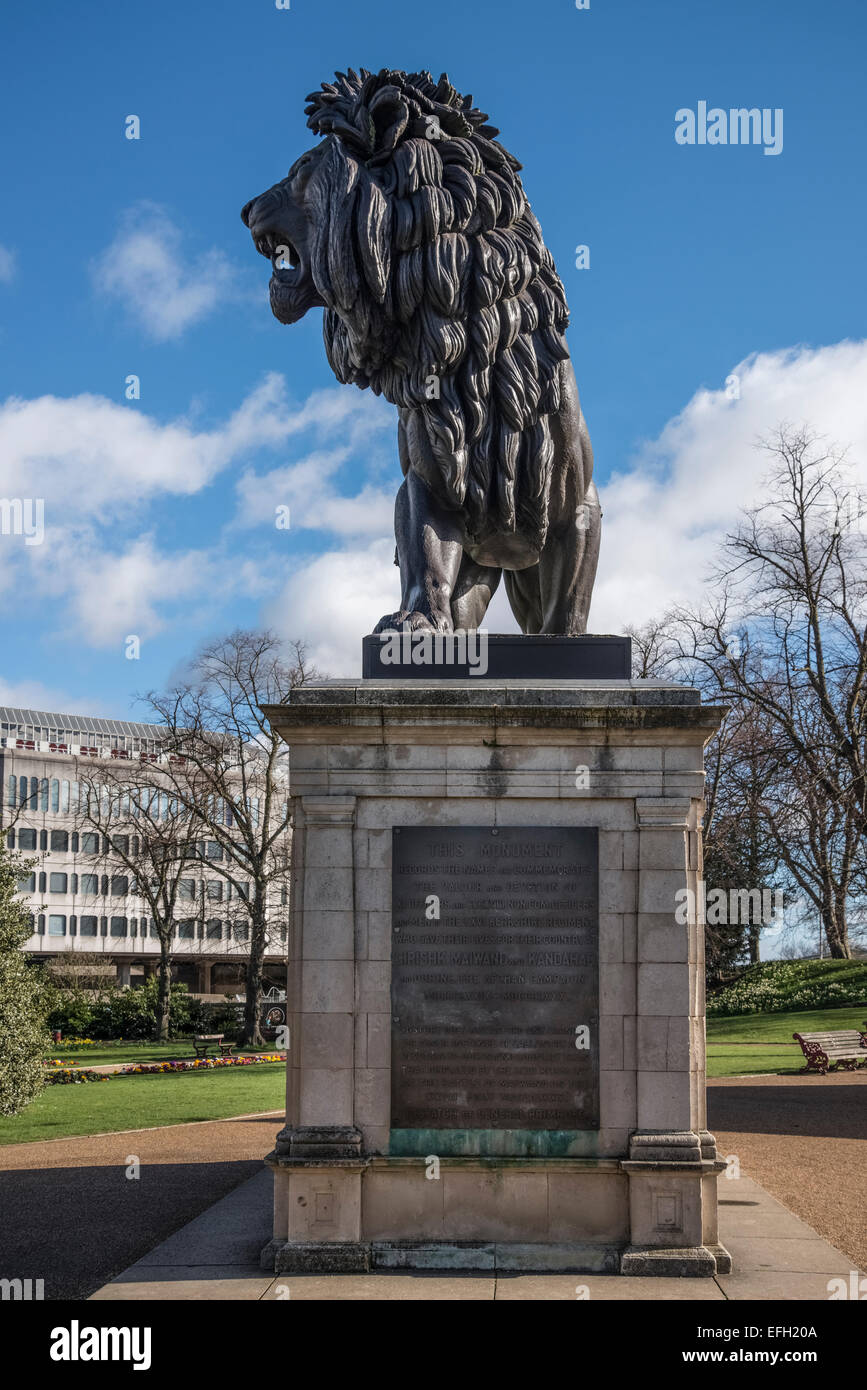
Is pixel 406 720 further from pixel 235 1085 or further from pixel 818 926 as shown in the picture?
pixel 818 926

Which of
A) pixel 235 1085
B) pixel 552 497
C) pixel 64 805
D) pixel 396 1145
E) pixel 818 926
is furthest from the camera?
pixel 64 805

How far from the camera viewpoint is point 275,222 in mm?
8859

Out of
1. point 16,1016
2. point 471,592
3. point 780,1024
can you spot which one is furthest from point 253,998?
point 471,592

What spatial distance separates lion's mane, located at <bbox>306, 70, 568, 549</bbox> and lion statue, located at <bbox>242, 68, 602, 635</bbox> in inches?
0.4

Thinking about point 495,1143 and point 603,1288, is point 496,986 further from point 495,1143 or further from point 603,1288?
point 603,1288

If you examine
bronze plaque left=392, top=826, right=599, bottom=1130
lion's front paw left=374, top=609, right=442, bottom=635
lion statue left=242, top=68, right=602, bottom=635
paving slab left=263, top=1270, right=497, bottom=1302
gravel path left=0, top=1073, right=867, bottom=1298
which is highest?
lion statue left=242, top=68, right=602, bottom=635

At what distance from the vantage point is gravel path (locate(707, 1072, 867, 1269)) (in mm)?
11109

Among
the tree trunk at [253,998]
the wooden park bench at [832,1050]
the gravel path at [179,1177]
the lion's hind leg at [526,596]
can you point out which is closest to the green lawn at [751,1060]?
the wooden park bench at [832,1050]

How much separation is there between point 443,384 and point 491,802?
2.87 meters

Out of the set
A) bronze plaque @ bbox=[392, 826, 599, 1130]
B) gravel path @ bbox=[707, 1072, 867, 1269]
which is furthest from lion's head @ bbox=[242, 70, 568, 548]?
gravel path @ bbox=[707, 1072, 867, 1269]

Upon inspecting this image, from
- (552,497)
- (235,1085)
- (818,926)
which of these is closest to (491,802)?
(552,497)

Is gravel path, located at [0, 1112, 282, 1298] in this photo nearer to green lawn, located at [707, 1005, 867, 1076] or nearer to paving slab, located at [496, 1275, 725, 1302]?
paving slab, located at [496, 1275, 725, 1302]

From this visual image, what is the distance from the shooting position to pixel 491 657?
8.51 m

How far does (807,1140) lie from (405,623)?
36.0ft
